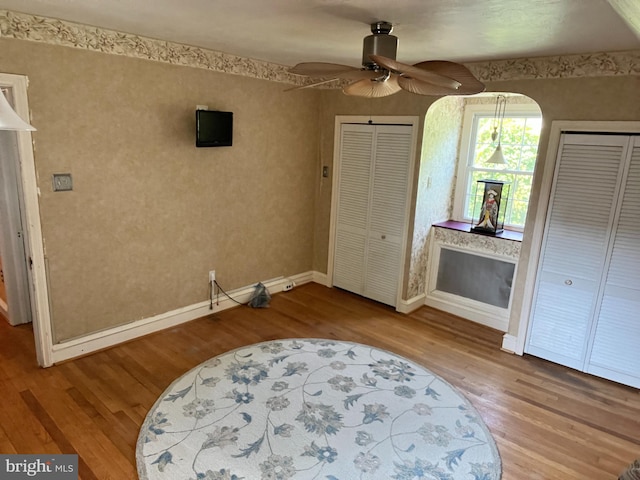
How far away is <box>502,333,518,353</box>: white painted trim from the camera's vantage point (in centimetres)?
372

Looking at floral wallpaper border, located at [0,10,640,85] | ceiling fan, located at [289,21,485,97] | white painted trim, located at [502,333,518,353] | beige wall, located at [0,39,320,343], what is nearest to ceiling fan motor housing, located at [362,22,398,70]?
ceiling fan, located at [289,21,485,97]

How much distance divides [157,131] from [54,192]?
3.00ft

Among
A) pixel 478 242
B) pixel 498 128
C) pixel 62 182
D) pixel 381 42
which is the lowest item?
pixel 478 242

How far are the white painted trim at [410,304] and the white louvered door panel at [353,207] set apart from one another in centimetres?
54

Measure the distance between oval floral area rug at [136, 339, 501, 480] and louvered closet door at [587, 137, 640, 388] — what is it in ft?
4.26

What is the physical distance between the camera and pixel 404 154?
13.9ft

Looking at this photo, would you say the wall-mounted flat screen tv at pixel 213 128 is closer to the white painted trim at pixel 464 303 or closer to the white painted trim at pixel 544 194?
the white painted trim at pixel 464 303

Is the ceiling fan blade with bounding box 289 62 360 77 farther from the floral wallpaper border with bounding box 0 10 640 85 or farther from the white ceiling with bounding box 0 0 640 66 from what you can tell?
the floral wallpaper border with bounding box 0 10 640 85

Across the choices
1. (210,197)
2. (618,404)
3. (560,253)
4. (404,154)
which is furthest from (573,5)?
(210,197)

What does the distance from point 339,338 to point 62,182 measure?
8.43ft

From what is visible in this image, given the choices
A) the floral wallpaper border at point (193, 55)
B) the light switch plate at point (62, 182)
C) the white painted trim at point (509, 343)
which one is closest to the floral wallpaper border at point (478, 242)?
the white painted trim at point (509, 343)

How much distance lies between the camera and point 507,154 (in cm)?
434

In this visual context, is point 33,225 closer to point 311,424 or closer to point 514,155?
point 311,424

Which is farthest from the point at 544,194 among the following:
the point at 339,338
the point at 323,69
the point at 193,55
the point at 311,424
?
the point at 193,55
